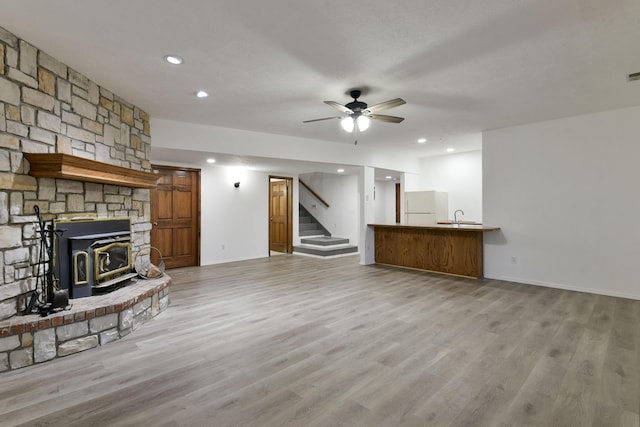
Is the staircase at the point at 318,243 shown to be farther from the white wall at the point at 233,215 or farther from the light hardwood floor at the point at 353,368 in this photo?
the light hardwood floor at the point at 353,368

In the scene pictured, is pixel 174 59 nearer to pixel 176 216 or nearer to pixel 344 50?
pixel 344 50

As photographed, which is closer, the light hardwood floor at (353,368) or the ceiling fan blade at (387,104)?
the light hardwood floor at (353,368)

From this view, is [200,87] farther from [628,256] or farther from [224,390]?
[628,256]

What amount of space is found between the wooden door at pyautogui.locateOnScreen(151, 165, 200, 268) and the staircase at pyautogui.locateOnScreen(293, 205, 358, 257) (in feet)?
9.22

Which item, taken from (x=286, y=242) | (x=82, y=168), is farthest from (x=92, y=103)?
(x=286, y=242)

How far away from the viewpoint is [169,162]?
6.41m

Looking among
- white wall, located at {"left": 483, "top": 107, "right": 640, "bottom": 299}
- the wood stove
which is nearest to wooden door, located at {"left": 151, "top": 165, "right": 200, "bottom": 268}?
the wood stove

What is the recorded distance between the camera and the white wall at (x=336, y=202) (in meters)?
9.77

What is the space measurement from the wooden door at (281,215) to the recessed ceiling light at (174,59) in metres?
5.68

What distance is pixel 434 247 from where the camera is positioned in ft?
19.9

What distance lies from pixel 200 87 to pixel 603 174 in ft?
17.8

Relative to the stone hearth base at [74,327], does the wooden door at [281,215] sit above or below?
above

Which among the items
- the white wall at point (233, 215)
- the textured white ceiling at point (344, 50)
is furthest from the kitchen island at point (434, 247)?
the white wall at point (233, 215)

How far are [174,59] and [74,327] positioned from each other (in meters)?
2.45
